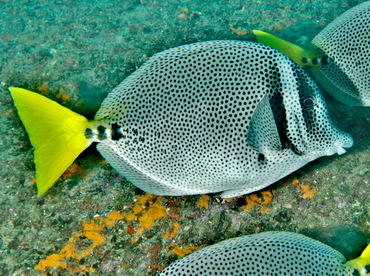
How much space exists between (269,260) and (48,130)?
1.75 meters

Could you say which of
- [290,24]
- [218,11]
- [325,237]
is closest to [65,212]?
[325,237]

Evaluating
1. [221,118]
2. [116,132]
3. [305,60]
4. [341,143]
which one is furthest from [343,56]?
[116,132]

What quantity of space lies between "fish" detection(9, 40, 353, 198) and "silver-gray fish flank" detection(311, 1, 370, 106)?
3.00 ft

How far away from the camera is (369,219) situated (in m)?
2.00

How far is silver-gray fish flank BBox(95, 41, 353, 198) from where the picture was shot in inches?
68.0

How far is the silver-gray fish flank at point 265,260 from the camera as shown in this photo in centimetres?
155

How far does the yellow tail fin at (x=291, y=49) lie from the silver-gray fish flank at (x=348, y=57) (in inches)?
4.0

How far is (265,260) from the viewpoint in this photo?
159 cm

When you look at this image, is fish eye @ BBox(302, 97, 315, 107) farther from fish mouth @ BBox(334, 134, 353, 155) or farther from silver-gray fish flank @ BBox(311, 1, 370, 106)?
silver-gray fish flank @ BBox(311, 1, 370, 106)

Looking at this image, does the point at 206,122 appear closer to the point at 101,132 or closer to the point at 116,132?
the point at 116,132

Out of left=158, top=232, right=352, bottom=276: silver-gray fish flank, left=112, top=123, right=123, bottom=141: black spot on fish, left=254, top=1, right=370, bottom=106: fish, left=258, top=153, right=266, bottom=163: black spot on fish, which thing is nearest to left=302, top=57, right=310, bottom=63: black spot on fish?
left=254, top=1, right=370, bottom=106: fish

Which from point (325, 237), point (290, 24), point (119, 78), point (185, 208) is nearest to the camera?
point (325, 237)

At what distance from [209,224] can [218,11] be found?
10.3 feet

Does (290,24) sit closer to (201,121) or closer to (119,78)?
(119,78)
